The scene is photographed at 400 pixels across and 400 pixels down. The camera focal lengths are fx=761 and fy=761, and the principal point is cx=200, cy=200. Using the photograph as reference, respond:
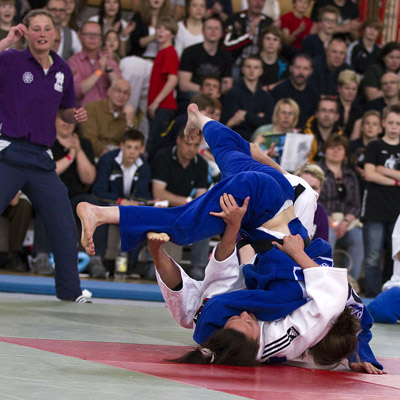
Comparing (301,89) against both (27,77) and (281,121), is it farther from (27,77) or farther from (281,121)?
(27,77)

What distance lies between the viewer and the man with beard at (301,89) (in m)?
8.93

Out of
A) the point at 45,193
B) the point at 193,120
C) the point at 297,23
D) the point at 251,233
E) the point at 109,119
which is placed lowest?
the point at 45,193

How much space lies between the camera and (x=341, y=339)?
3.47 m

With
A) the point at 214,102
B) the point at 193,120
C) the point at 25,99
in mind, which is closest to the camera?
the point at 193,120

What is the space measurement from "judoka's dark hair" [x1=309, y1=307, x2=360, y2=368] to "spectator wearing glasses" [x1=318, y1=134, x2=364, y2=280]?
4375 mm

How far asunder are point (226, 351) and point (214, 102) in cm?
474

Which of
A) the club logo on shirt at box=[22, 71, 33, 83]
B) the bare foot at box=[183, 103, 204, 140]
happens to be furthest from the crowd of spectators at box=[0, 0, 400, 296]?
the bare foot at box=[183, 103, 204, 140]

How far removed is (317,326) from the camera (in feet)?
11.3

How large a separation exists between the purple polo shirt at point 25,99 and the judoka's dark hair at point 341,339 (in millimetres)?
2485

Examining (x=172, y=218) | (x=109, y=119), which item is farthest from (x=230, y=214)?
(x=109, y=119)

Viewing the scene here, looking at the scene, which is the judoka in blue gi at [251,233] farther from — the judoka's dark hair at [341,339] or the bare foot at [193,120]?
the bare foot at [193,120]

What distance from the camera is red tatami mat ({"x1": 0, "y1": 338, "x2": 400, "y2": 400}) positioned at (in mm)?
2871

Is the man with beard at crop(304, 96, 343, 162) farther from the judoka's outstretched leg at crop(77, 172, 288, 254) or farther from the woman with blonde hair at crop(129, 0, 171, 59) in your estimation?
the judoka's outstretched leg at crop(77, 172, 288, 254)

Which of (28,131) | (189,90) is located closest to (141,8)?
(189,90)
